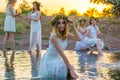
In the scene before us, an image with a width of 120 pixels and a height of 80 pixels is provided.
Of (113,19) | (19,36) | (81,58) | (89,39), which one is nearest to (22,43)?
(19,36)

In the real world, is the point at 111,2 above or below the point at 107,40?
above

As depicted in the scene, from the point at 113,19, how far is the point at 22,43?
6987 mm

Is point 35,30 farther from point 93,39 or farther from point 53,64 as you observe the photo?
point 53,64

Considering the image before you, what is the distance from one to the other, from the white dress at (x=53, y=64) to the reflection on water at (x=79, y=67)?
144 mm

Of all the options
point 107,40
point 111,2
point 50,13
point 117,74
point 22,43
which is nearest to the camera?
point 117,74

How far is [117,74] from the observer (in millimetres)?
9938

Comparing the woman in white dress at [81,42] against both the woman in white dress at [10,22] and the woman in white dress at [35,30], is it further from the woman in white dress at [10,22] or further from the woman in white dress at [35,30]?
the woman in white dress at [10,22]

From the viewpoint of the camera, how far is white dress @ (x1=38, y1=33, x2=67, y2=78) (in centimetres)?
910

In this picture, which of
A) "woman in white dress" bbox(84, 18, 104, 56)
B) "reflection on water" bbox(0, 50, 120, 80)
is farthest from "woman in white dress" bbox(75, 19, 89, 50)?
"reflection on water" bbox(0, 50, 120, 80)

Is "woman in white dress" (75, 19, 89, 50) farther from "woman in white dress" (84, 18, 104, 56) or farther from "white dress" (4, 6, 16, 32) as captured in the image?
"white dress" (4, 6, 16, 32)

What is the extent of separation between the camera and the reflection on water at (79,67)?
9578 mm

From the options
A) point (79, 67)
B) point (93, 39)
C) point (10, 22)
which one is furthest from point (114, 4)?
point (79, 67)

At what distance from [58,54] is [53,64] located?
224 mm

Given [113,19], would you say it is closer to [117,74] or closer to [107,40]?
[107,40]
